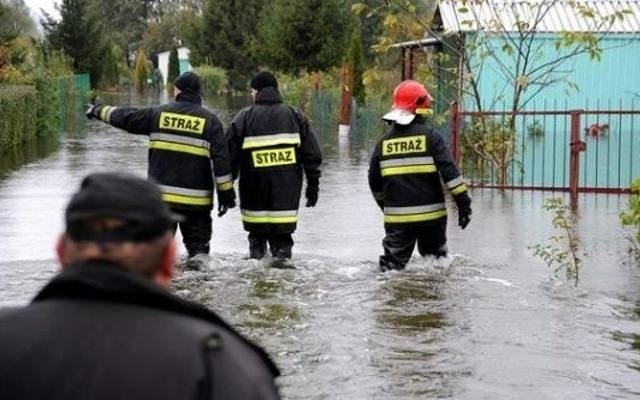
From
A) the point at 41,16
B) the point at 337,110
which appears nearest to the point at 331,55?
the point at 337,110

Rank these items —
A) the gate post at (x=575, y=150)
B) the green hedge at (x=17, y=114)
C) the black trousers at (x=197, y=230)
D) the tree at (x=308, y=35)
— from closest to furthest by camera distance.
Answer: the black trousers at (x=197, y=230), the gate post at (x=575, y=150), the green hedge at (x=17, y=114), the tree at (x=308, y=35)

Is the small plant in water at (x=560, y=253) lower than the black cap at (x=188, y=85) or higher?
lower

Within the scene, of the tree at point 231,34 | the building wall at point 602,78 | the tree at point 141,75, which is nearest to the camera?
the building wall at point 602,78

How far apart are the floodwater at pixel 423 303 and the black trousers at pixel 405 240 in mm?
150

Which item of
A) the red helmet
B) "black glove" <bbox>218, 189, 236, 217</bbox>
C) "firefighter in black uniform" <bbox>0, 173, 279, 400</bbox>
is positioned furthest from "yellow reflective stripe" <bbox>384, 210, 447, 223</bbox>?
"firefighter in black uniform" <bbox>0, 173, 279, 400</bbox>

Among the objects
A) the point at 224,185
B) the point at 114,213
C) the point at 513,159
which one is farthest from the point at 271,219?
the point at 114,213

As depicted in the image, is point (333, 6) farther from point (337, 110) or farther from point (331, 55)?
point (337, 110)

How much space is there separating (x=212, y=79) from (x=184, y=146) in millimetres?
54061

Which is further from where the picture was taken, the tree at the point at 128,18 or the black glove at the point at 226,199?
the tree at the point at 128,18

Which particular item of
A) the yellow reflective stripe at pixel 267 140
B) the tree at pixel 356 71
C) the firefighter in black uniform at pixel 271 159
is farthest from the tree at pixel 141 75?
the yellow reflective stripe at pixel 267 140

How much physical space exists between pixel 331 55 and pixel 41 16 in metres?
16.6

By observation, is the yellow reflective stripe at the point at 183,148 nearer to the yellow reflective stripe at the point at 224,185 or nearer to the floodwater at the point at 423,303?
the yellow reflective stripe at the point at 224,185

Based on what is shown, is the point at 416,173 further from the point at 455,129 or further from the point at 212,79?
the point at 212,79

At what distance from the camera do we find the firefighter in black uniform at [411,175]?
9.09 metres
